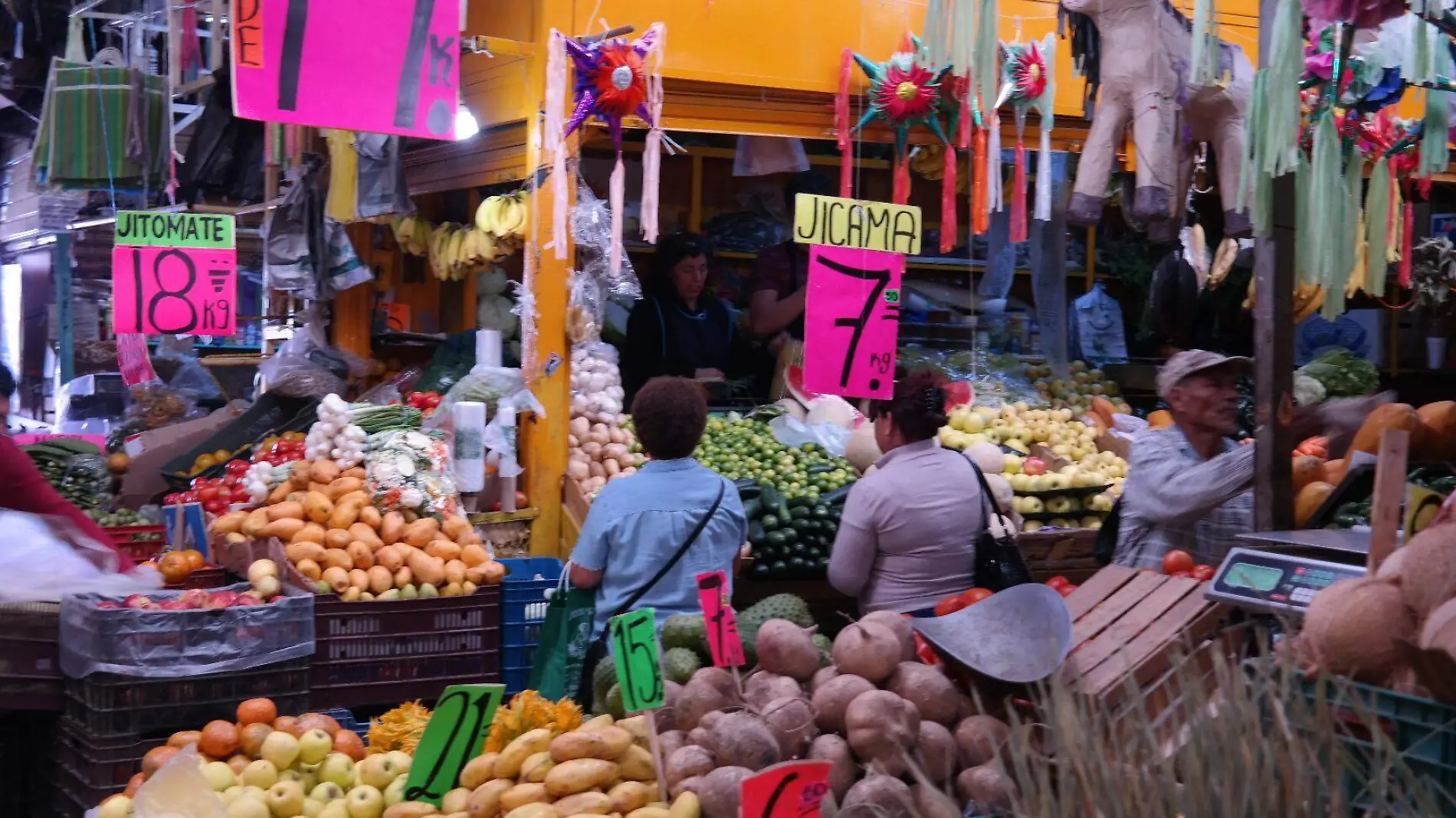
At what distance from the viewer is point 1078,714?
79.5 inches

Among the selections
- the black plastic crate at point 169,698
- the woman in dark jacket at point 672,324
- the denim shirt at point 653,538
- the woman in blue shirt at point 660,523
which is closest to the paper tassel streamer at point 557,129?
the woman in dark jacket at point 672,324

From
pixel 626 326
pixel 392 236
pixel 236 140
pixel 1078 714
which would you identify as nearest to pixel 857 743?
pixel 1078 714

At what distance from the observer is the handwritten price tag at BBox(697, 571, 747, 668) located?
2982 millimetres

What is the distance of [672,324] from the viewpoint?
7680 millimetres

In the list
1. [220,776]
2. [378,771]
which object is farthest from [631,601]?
[220,776]

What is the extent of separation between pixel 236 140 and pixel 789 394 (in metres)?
3.74

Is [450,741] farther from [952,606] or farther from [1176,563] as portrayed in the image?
[1176,563]

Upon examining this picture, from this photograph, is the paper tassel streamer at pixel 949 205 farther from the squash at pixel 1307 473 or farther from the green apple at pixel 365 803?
the green apple at pixel 365 803

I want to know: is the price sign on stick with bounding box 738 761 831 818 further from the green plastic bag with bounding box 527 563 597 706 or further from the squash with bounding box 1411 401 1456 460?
the squash with bounding box 1411 401 1456 460

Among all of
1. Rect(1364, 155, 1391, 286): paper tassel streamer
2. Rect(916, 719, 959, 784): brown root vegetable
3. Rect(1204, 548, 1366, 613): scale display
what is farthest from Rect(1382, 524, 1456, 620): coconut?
Rect(1364, 155, 1391, 286): paper tassel streamer

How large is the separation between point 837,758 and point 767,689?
0.27 metres

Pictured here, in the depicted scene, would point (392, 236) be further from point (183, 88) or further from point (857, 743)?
point (857, 743)

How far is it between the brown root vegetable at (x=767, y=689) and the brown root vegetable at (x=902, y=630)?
7.7 inches

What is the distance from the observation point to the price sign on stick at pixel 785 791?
233 centimetres
